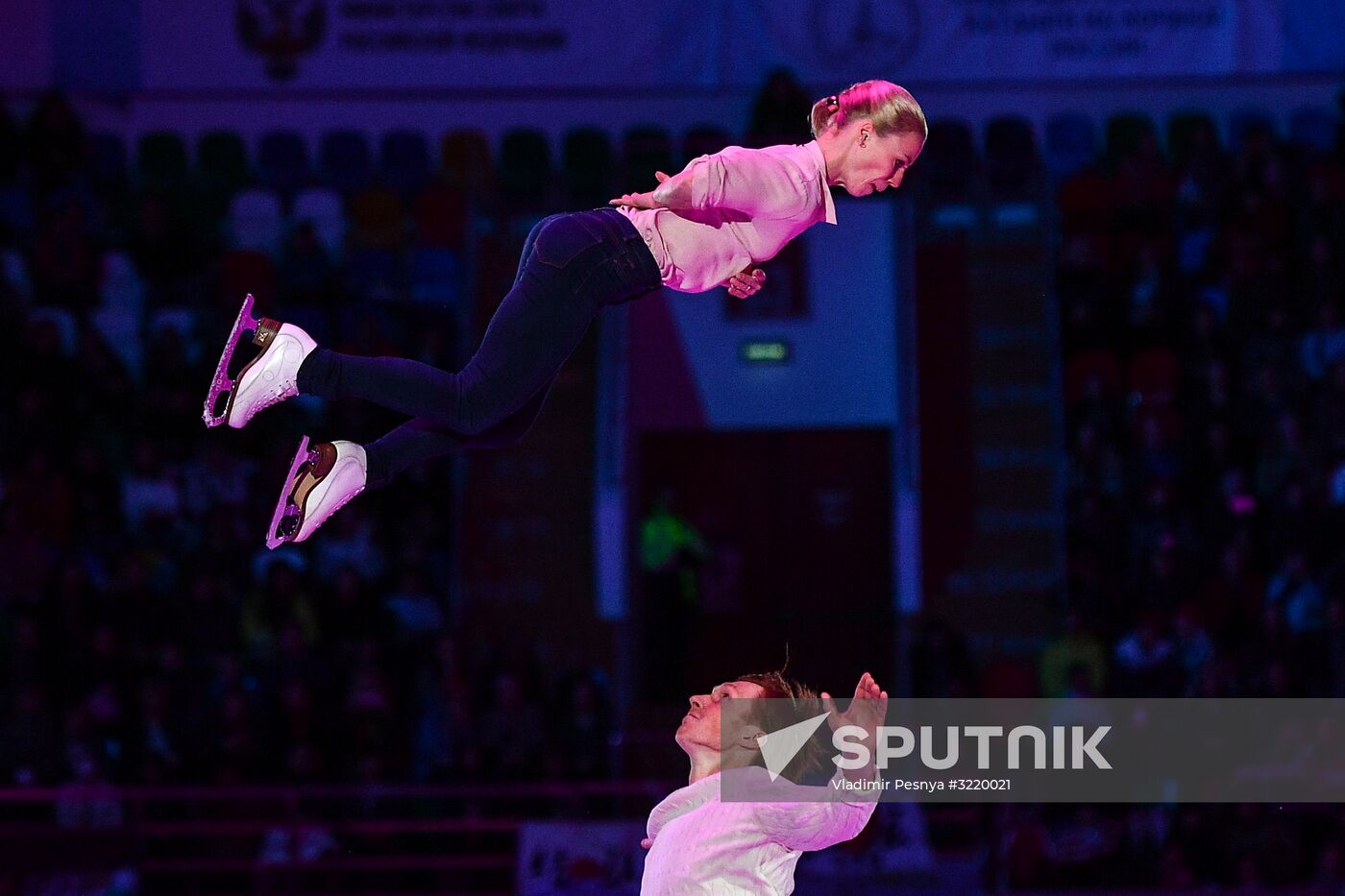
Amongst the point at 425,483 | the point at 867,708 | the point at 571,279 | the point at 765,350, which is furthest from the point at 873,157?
the point at 765,350

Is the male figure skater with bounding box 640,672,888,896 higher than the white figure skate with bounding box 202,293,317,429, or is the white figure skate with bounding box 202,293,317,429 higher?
the white figure skate with bounding box 202,293,317,429

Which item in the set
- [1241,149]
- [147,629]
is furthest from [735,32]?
[147,629]

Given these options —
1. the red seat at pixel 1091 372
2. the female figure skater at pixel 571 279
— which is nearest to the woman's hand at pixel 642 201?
the female figure skater at pixel 571 279

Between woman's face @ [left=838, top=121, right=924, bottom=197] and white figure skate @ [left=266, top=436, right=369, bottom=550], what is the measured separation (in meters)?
1.22

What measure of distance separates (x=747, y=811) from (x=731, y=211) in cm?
127

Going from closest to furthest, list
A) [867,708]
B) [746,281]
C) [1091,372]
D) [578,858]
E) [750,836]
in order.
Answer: [867,708] < [750,836] < [746,281] < [578,858] < [1091,372]

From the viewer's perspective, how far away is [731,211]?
3.62 metres

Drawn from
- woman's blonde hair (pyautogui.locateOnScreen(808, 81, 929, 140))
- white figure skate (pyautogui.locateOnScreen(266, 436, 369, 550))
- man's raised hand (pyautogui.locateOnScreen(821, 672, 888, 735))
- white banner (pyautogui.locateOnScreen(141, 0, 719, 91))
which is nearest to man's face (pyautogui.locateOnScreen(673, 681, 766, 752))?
man's raised hand (pyautogui.locateOnScreen(821, 672, 888, 735))

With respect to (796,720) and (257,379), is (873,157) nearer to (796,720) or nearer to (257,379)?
(796,720)

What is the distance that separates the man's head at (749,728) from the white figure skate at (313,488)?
0.89 m

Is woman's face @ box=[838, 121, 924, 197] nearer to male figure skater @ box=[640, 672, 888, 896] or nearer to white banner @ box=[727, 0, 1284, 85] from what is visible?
male figure skater @ box=[640, 672, 888, 896]

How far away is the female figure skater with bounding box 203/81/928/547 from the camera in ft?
11.4

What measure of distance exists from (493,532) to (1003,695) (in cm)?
309

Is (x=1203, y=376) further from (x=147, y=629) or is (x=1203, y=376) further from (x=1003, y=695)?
(x=147, y=629)
